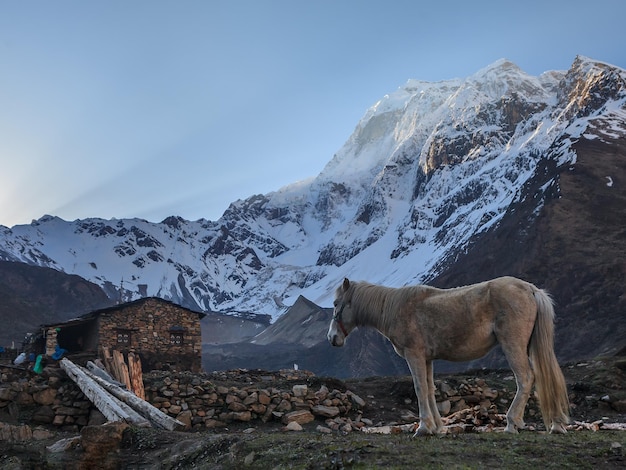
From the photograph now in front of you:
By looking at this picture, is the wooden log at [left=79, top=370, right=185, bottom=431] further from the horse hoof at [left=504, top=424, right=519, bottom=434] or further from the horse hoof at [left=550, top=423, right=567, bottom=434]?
the horse hoof at [left=550, top=423, right=567, bottom=434]

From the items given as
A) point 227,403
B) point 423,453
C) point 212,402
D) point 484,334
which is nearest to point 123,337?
point 212,402

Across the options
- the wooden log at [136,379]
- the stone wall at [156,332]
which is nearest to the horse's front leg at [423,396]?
the wooden log at [136,379]

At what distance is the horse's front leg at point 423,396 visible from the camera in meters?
8.36

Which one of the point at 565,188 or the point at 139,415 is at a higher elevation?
the point at 565,188

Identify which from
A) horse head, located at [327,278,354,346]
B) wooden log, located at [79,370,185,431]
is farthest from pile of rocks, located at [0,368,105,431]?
→ horse head, located at [327,278,354,346]

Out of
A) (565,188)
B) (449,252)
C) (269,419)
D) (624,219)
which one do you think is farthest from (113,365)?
(449,252)

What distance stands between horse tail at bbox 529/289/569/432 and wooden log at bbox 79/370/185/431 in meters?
6.47

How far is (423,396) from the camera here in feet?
28.1

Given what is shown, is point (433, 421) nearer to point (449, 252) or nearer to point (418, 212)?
point (449, 252)

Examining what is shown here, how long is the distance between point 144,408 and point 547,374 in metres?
8.04

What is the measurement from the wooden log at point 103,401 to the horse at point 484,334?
5.22m

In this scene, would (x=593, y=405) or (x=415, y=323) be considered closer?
(x=415, y=323)

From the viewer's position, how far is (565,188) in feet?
271

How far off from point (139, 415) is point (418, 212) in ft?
532
